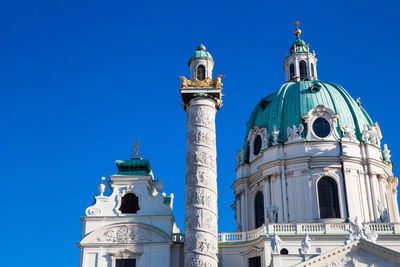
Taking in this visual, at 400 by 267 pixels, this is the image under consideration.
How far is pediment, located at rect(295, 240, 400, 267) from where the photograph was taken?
29.0 metres

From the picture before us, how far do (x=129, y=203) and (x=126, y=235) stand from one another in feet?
7.88

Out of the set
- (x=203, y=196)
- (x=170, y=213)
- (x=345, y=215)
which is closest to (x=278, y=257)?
(x=203, y=196)

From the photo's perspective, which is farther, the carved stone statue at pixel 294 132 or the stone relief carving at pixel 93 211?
the carved stone statue at pixel 294 132

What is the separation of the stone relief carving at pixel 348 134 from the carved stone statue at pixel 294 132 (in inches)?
126

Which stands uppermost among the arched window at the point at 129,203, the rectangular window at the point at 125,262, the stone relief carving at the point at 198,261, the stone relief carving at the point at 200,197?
the arched window at the point at 129,203

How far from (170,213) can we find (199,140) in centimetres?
542

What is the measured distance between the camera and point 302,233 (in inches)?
1366

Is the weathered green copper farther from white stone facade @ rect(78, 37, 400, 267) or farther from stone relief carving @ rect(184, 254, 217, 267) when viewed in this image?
stone relief carving @ rect(184, 254, 217, 267)

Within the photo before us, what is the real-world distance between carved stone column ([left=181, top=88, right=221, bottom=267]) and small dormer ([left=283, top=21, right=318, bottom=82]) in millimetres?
18273

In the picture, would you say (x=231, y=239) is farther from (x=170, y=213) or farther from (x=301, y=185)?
(x=301, y=185)

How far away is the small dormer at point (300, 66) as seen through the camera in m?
49.3

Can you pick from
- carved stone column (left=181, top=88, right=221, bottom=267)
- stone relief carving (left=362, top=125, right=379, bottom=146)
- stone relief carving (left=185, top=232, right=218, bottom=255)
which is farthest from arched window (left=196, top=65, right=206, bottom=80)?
stone relief carving (left=362, top=125, right=379, bottom=146)

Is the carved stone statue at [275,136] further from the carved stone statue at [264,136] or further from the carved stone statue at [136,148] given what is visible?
the carved stone statue at [136,148]

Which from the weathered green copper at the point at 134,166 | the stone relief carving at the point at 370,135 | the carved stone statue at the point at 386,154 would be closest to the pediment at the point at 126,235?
the weathered green copper at the point at 134,166
